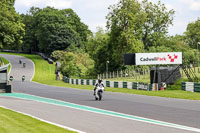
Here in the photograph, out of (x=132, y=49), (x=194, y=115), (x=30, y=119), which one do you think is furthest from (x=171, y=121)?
(x=132, y=49)

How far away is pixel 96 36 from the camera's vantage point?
359 feet

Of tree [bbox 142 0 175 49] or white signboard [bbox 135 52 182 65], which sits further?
tree [bbox 142 0 175 49]

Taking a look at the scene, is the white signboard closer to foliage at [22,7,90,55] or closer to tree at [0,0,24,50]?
tree at [0,0,24,50]

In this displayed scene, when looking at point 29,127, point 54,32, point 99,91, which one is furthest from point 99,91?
point 54,32

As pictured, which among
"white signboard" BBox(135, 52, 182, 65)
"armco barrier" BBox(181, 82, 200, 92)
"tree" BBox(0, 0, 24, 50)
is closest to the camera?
"armco barrier" BBox(181, 82, 200, 92)

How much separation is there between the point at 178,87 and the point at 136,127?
2368 centimetres

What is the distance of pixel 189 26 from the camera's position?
12500 cm

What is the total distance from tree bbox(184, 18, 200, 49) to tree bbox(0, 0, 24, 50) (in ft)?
228

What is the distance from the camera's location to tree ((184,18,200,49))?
12040 cm

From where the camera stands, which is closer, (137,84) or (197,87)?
(197,87)

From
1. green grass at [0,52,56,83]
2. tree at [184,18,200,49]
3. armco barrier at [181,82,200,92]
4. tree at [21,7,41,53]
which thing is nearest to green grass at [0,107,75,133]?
armco barrier at [181,82,200,92]

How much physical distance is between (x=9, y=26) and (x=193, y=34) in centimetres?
7488

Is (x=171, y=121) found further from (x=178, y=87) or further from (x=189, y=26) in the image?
(x=189, y=26)

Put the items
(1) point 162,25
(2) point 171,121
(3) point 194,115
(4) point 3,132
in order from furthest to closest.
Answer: (1) point 162,25, (3) point 194,115, (2) point 171,121, (4) point 3,132
